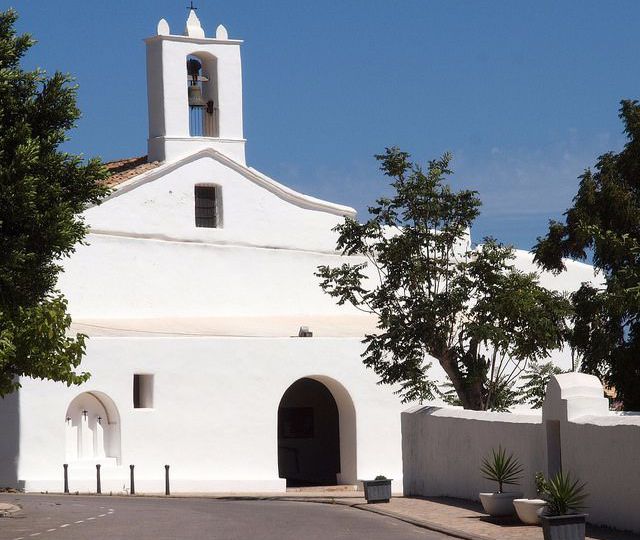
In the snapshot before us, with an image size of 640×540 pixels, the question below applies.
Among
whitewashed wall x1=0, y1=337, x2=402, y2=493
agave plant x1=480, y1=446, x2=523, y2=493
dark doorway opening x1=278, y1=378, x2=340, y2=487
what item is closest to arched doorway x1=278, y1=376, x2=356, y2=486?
dark doorway opening x1=278, y1=378, x2=340, y2=487

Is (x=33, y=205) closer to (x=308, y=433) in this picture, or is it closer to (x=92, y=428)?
(x=92, y=428)

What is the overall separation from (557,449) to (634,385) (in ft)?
30.0

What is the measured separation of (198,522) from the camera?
2242 cm

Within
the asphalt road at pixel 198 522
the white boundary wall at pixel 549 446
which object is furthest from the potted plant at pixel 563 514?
the asphalt road at pixel 198 522

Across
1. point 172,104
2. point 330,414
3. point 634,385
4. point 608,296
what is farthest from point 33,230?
point 330,414

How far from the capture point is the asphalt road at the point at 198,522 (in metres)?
19.9

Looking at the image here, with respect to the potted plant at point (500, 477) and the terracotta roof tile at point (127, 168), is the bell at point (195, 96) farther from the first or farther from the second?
the potted plant at point (500, 477)

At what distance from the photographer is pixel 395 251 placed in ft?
94.3

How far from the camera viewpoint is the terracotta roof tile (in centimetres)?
4072

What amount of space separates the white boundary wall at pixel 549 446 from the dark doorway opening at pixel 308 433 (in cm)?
1519

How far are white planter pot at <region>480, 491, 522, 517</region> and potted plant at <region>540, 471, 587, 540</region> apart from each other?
1264mm

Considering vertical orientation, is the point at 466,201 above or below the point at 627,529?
above

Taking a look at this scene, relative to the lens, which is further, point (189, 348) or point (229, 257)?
point (229, 257)

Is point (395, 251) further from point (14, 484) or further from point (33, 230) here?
point (14, 484)
